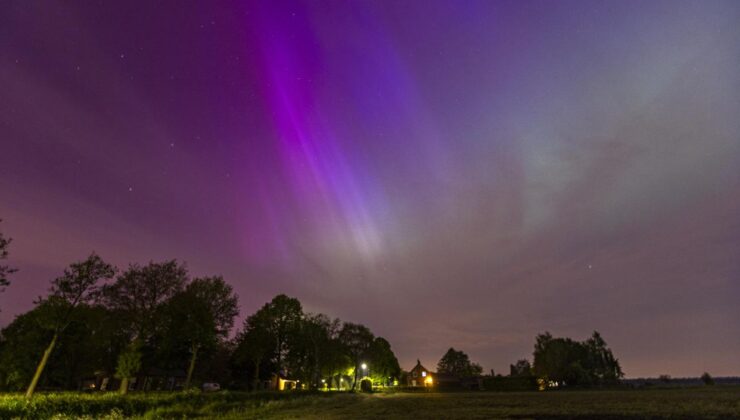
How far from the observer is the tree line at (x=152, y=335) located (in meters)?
52.5

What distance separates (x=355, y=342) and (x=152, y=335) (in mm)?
68653

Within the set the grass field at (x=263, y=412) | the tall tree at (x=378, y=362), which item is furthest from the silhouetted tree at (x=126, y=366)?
the tall tree at (x=378, y=362)

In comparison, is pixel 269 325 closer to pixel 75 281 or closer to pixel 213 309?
pixel 213 309

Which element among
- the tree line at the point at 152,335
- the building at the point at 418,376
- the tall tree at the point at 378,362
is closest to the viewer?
the tree line at the point at 152,335

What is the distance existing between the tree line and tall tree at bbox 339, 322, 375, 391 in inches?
344

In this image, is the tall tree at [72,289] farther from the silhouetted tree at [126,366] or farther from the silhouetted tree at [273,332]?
the silhouetted tree at [273,332]

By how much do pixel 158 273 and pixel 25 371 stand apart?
3430cm

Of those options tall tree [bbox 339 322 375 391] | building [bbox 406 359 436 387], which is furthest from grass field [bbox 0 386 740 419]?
building [bbox 406 359 436 387]

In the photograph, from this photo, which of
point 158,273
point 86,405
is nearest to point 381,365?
point 158,273

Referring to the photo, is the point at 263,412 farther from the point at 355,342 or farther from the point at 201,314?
the point at 355,342

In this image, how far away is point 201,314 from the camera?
67.0 m

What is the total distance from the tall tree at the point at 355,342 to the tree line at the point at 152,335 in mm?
8746

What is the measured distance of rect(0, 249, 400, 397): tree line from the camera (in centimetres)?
5250

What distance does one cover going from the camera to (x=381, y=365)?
438ft
